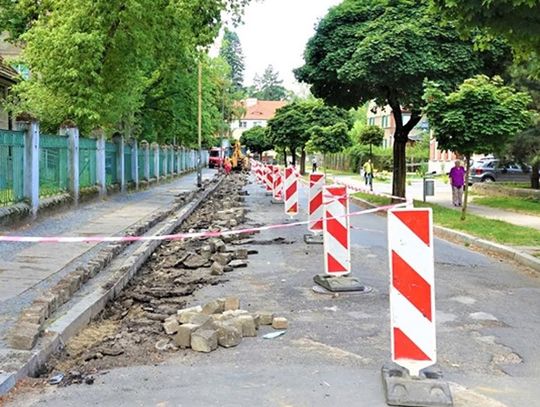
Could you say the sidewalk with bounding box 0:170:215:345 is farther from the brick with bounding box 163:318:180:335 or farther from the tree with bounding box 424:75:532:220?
the tree with bounding box 424:75:532:220

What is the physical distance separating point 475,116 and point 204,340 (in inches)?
486

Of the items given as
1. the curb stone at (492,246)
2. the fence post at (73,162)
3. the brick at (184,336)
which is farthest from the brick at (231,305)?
the fence post at (73,162)

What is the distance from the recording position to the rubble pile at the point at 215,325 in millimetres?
5750

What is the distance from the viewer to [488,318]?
277 inches

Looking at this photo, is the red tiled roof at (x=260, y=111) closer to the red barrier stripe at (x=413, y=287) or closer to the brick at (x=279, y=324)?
the brick at (x=279, y=324)

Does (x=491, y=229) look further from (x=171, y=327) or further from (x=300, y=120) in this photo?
(x=300, y=120)

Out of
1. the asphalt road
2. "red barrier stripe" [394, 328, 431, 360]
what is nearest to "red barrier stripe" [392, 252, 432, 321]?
"red barrier stripe" [394, 328, 431, 360]

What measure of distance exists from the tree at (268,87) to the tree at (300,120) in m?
109

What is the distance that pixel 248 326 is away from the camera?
6.16 meters

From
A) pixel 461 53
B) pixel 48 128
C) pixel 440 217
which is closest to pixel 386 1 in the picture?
pixel 461 53

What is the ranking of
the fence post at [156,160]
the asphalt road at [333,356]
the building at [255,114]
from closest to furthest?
the asphalt road at [333,356]
the fence post at [156,160]
the building at [255,114]

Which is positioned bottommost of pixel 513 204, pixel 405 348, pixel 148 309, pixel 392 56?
pixel 148 309

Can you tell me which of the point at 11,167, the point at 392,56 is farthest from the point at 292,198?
the point at 11,167

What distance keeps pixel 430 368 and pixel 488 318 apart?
2.17m
